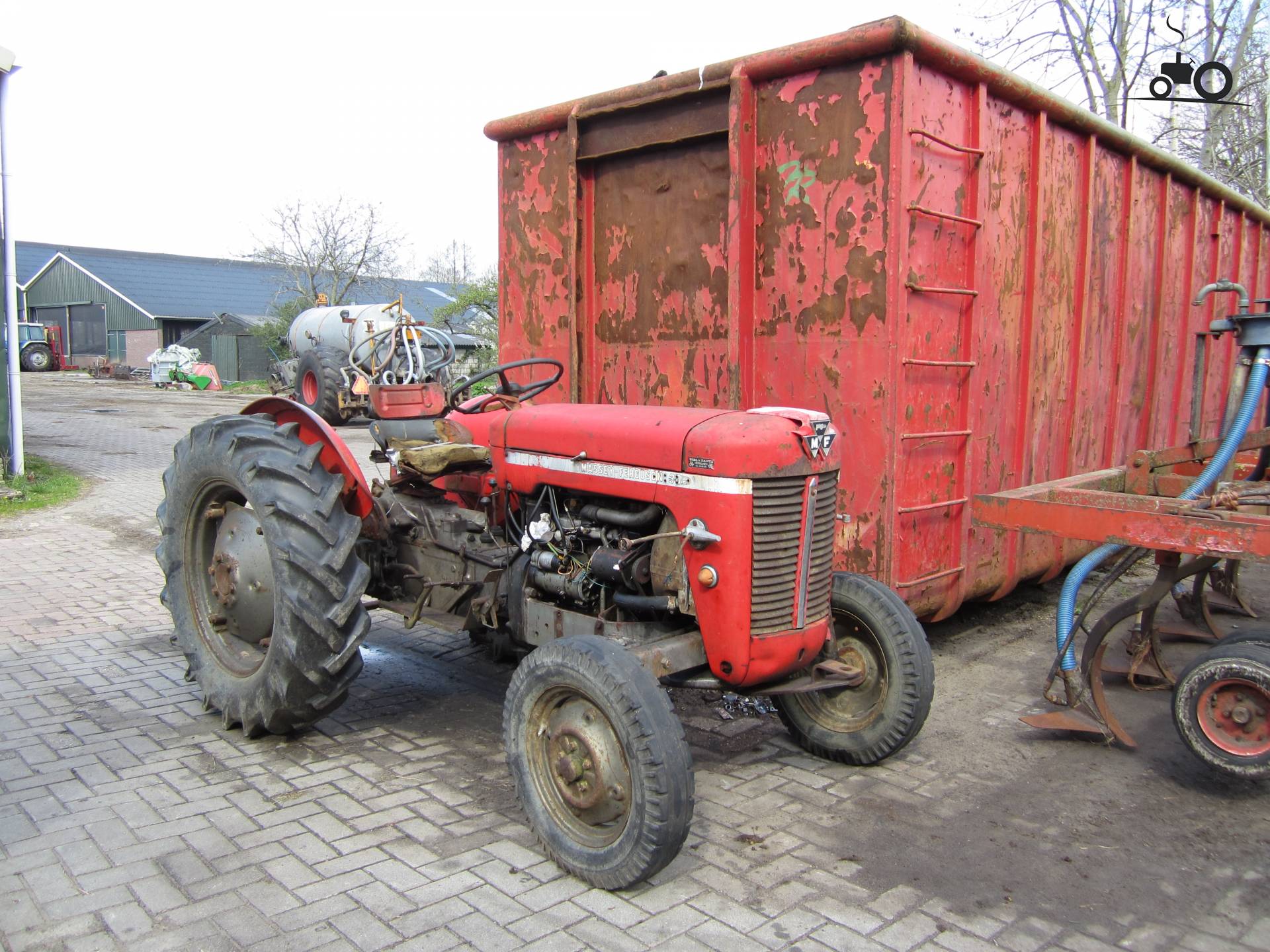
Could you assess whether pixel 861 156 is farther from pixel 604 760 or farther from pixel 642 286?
pixel 604 760

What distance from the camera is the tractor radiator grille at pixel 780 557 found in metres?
3.01

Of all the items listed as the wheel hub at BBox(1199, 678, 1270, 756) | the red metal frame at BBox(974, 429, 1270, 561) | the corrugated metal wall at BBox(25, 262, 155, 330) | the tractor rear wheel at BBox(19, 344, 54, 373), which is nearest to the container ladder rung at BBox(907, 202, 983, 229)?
the red metal frame at BBox(974, 429, 1270, 561)

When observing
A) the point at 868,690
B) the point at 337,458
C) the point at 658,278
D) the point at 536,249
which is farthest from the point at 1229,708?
the point at 536,249

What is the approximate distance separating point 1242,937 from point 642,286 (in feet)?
12.9

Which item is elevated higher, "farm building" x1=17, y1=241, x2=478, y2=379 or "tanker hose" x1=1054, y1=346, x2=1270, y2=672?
"farm building" x1=17, y1=241, x2=478, y2=379

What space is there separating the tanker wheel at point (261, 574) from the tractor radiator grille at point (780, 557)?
5.05 feet

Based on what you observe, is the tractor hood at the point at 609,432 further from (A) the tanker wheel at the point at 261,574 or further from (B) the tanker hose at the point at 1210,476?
(B) the tanker hose at the point at 1210,476

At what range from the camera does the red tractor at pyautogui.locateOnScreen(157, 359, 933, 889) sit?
287 cm

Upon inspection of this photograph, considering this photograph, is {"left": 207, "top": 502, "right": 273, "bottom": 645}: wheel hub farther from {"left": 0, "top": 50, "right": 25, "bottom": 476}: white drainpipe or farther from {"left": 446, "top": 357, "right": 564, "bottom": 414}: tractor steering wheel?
{"left": 0, "top": 50, "right": 25, "bottom": 476}: white drainpipe

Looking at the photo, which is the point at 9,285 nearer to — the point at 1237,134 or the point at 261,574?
the point at 261,574

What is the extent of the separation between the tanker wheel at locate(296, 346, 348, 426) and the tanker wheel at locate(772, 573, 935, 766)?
14009 millimetres

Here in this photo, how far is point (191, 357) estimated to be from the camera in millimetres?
30906

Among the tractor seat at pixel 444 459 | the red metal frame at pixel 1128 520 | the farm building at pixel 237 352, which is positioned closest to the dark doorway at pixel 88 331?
the farm building at pixel 237 352

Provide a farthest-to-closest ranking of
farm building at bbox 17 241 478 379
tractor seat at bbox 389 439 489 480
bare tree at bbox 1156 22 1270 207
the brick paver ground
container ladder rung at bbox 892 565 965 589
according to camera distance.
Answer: farm building at bbox 17 241 478 379
bare tree at bbox 1156 22 1270 207
container ladder rung at bbox 892 565 965 589
tractor seat at bbox 389 439 489 480
the brick paver ground
